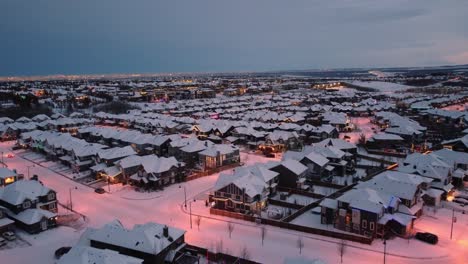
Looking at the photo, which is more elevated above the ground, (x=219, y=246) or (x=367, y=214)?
(x=367, y=214)

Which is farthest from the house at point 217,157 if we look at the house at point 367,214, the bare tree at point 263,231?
the house at point 367,214

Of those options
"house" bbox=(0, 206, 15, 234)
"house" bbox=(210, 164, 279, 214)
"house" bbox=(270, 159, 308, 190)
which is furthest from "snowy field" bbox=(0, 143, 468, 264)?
"house" bbox=(270, 159, 308, 190)

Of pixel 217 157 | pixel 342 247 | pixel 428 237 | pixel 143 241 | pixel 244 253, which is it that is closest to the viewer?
pixel 143 241

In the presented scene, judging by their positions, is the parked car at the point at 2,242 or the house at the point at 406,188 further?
the house at the point at 406,188

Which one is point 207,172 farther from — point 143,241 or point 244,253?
point 143,241

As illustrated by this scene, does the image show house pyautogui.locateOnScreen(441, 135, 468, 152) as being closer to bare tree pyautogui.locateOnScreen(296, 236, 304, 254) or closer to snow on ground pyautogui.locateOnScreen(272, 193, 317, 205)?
snow on ground pyautogui.locateOnScreen(272, 193, 317, 205)

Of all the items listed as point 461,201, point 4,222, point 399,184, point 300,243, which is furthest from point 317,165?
point 4,222

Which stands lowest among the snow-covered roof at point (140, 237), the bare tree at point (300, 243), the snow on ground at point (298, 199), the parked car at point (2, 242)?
the snow on ground at point (298, 199)

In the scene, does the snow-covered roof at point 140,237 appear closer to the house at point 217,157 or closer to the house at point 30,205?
the house at point 30,205
